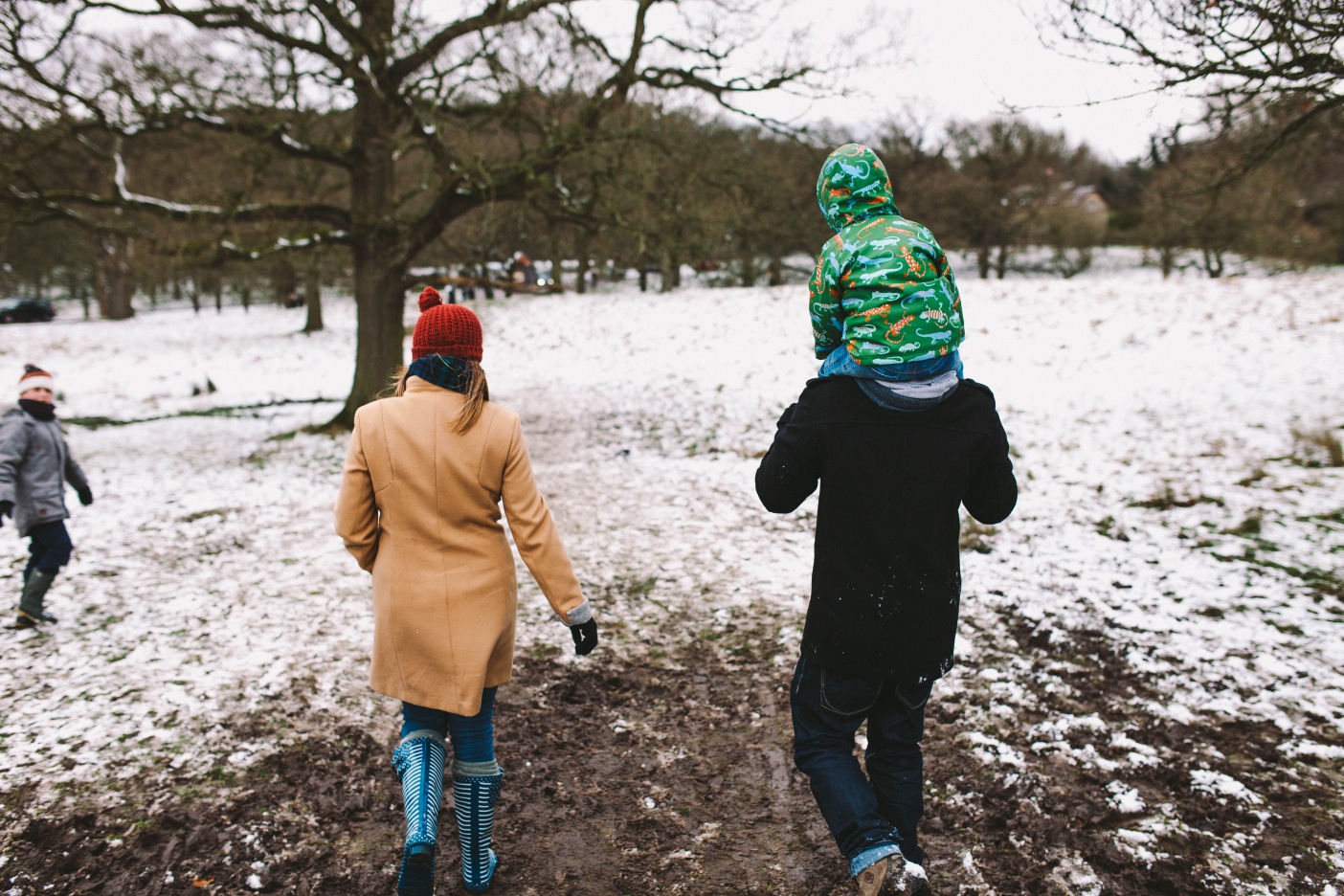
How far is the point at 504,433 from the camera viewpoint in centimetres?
263

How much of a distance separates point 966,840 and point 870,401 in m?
1.96

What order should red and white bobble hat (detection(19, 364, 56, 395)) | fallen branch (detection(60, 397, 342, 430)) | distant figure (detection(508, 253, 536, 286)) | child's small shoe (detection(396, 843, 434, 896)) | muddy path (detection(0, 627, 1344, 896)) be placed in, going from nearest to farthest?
child's small shoe (detection(396, 843, 434, 896)), muddy path (detection(0, 627, 1344, 896)), red and white bobble hat (detection(19, 364, 56, 395)), fallen branch (detection(60, 397, 342, 430)), distant figure (detection(508, 253, 536, 286))

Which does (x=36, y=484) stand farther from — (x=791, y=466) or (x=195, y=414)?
(x=195, y=414)

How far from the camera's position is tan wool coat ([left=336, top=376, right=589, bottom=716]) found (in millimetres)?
2545

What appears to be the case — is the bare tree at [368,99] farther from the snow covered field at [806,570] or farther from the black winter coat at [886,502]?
the black winter coat at [886,502]

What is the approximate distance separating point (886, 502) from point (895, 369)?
38 centimetres

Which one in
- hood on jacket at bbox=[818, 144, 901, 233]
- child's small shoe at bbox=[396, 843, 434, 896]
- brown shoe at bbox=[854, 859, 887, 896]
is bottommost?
child's small shoe at bbox=[396, 843, 434, 896]

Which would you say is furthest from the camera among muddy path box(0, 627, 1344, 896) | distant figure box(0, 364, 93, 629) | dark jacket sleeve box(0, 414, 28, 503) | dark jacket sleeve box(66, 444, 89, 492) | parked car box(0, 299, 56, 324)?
parked car box(0, 299, 56, 324)

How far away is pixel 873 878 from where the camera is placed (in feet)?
7.36

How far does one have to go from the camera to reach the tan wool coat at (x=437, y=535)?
254 centimetres

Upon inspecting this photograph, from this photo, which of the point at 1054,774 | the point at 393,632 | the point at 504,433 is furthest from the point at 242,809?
the point at 1054,774

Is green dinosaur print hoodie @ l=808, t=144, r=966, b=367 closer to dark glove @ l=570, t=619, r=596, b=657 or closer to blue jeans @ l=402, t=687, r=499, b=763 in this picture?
dark glove @ l=570, t=619, r=596, b=657

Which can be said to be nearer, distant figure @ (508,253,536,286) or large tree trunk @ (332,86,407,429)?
large tree trunk @ (332,86,407,429)

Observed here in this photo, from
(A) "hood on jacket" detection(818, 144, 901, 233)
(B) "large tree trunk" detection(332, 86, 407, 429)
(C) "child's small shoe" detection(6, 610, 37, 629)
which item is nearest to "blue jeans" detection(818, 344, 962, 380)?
→ (A) "hood on jacket" detection(818, 144, 901, 233)
